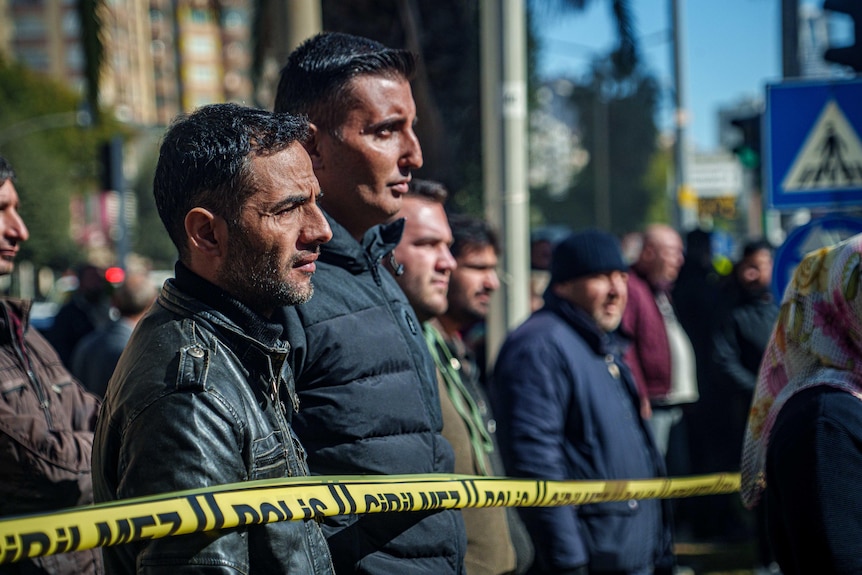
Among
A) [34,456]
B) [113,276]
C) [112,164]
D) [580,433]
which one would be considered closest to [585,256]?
[580,433]

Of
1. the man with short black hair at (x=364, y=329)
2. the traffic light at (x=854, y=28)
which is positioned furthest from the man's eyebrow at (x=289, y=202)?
the traffic light at (x=854, y=28)

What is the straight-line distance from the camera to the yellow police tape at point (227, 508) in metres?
1.85

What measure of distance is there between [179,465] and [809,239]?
4.53 metres

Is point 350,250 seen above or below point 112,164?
below

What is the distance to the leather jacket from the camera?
1.96m

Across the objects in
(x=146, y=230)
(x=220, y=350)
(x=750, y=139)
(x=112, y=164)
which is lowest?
(x=146, y=230)

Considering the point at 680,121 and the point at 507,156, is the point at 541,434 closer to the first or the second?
the point at 507,156

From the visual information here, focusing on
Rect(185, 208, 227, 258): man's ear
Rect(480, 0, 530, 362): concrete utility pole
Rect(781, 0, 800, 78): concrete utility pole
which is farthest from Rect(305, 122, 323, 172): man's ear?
Rect(781, 0, 800, 78): concrete utility pole

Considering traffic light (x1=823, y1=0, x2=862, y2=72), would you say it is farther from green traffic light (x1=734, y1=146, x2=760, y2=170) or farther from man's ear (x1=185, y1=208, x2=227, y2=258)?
man's ear (x1=185, y1=208, x2=227, y2=258)

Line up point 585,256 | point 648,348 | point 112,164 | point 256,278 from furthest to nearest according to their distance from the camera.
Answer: point 112,164, point 648,348, point 585,256, point 256,278

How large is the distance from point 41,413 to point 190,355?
129 cm

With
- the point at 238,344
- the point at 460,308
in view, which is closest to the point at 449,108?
the point at 460,308

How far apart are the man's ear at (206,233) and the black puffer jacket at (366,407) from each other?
35 cm

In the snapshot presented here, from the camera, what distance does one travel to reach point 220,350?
6.97 ft
